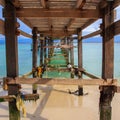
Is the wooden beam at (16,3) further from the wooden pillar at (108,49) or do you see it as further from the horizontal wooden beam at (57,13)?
the wooden pillar at (108,49)

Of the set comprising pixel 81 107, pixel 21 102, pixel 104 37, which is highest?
pixel 104 37

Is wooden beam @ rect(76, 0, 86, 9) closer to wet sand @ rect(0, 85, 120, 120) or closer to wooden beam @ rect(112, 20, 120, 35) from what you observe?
wooden beam @ rect(112, 20, 120, 35)

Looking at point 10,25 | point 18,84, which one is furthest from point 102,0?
point 18,84

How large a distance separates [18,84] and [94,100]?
5645 mm

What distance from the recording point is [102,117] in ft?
16.7

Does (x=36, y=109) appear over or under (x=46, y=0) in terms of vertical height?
under

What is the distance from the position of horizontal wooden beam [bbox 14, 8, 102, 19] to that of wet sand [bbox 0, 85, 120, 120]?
12.0 ft

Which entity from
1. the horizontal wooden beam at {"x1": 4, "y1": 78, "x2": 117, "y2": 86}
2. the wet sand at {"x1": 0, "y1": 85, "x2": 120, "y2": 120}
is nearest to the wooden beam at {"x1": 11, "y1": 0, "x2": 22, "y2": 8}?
the horizontal wooden beam at {"x1": 4, "y1": 78, "x2": 117, "y2": 86}

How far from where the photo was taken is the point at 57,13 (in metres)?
5.10

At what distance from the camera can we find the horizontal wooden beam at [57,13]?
5.05m

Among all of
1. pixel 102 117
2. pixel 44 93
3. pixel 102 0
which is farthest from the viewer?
pixel 44 93

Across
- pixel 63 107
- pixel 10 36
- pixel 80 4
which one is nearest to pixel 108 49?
pixel 80 4

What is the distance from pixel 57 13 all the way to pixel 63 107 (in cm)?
459

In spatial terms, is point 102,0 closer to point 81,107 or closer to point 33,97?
point 33,97
